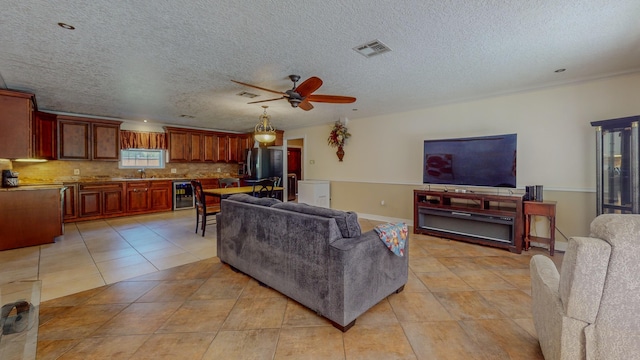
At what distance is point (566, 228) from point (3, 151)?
8237 mm

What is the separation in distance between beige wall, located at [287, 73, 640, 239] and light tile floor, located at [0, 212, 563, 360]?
1.03m

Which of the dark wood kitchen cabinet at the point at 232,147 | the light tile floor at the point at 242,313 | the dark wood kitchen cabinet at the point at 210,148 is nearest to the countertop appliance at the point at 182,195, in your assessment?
the dark wood kitchen cabinet at the point at 210,148

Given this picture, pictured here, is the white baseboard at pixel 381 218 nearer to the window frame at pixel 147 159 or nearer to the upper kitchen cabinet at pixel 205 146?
the upper kitchen cabinet at pixel 205 146

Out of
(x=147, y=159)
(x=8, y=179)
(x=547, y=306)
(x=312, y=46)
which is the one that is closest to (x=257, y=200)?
(x=312, y=46)

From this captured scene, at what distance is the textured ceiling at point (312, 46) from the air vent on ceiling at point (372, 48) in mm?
82

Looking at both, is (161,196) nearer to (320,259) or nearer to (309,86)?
(309,86)

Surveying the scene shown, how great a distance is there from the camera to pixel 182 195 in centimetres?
690

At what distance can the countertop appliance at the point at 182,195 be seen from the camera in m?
6.78

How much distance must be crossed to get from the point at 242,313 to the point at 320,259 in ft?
2.72

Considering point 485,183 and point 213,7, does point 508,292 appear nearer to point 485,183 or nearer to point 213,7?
point 485,183

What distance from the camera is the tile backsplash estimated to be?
5328 millimetres

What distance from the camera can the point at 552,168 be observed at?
Answer: 379 cm

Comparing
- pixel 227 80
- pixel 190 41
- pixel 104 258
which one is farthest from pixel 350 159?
pixel 104 258

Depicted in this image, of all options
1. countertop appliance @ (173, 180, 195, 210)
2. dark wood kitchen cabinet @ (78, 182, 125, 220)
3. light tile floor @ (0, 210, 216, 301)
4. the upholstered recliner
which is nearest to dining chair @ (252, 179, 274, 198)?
light tile floor @ (0, 210, 216, 301)
